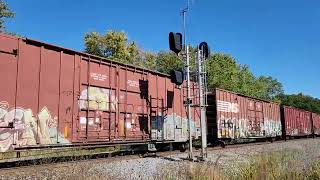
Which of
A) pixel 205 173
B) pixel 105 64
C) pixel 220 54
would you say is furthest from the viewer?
pixel 220 54

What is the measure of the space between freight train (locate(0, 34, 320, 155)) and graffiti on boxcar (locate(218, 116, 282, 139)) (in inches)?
123

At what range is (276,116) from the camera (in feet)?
112

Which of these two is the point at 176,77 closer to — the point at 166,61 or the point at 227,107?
the point at 227,107

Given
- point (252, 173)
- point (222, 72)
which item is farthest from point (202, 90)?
point (222, 72)

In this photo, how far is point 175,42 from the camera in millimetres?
14289

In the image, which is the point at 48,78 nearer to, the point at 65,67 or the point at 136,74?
the point at 65,67

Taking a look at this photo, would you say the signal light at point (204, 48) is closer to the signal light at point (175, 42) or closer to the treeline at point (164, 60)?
the signal light at point (175, 42)

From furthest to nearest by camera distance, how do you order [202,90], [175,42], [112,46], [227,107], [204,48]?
[112,46] → [227,107] → [204,48] → [202,90] → [175,42]

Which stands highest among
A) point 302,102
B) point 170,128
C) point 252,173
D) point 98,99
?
point 302,102

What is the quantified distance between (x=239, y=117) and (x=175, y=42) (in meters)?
13.0

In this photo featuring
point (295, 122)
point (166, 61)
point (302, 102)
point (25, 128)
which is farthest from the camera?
point (302, 102)

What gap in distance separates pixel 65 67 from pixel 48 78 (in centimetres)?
87

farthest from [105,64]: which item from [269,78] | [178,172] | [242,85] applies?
[269,78]

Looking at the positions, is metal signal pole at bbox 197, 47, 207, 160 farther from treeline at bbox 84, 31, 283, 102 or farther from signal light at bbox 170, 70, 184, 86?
treeline at bbox 84, 31, 283, 102
